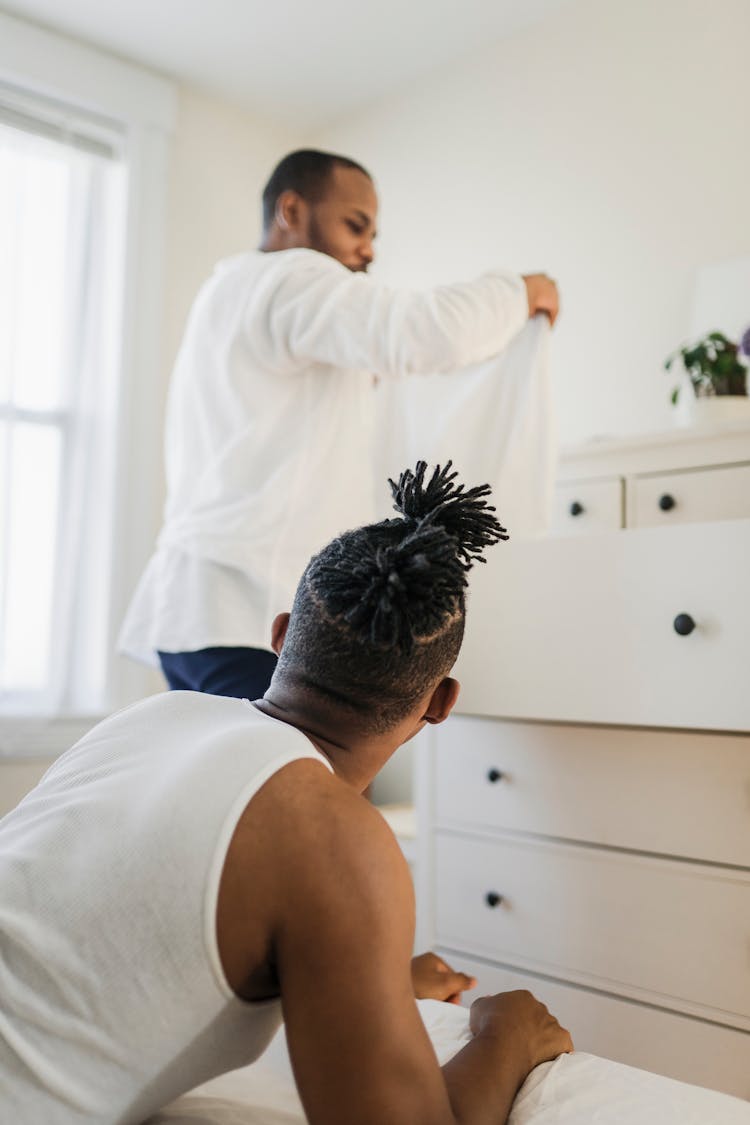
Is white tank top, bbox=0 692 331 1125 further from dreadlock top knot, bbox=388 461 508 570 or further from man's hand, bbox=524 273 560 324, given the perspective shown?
man's hand, bbox=524 273 560 324

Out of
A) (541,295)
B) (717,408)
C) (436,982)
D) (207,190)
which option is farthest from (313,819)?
(207,190)

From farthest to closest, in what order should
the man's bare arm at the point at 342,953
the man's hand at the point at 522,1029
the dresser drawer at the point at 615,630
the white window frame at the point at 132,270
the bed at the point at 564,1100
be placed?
1. the white window frame at the point at 132,270
2. the dresser drawer at the point at 615,630
3. the man's hand at the point at 522,1029
4. the bed at the point at 564,1100
5. the man's bare arm at the point at 342,953

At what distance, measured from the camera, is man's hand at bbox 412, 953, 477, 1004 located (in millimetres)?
1107

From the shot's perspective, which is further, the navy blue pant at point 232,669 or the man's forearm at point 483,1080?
the navy blue pant at point 232,669

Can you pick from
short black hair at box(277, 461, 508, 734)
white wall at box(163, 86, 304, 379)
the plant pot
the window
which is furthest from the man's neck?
white wall at box(163, 86, 304, 379)

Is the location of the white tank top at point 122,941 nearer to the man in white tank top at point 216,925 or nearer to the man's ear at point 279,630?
the man in white tank top at point 216,925

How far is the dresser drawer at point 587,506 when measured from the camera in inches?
77.4

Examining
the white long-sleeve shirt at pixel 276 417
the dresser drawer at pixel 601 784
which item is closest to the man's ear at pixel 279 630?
the white long-sleeve shirt at pixel 276 417

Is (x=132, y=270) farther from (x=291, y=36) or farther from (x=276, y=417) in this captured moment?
(x=276, y=417)

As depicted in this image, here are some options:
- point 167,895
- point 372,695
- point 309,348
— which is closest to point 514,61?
point 309,348

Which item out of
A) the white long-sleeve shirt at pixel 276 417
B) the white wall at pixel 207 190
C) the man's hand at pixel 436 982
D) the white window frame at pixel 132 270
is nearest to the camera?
the man's hand at pixel 436 982

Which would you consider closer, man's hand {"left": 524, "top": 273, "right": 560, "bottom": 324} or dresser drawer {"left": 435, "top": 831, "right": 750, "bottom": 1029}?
dresser drawer {"left": 435, "top": 831, "right": 750, "bottom": 1029}

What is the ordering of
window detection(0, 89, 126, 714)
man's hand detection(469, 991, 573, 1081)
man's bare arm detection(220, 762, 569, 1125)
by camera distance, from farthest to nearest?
window detection(0, 89, 126, 714), man's hand detection(469, 991, 573, 1081), man's bare arm detection(220, 762, 569, 1125)

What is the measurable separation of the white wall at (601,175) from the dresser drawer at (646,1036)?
132 cm
